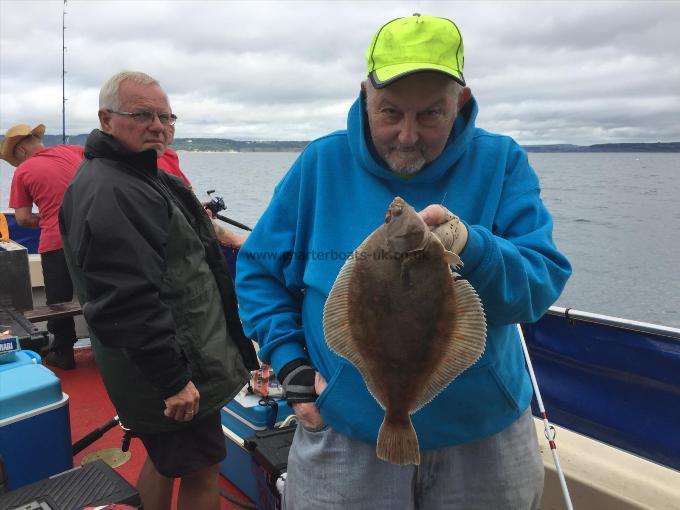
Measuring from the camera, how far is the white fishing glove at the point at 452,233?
152 cm

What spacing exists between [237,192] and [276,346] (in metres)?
30.5

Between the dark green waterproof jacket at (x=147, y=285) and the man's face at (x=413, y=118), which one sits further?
the dark green waterproof jacket at (x=147, y=285)

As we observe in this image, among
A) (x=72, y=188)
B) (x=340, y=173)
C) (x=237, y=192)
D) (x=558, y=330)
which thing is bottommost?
(x=237, y=192)

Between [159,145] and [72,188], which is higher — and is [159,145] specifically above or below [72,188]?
above

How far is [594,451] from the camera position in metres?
3.12

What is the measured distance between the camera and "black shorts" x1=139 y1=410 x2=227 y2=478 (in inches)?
106

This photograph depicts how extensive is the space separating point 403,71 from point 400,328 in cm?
79

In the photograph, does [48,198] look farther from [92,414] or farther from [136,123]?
[136,123]

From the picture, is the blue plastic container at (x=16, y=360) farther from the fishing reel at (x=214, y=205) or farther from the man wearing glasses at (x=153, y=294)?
the fishing reel at (x=214, y=205)

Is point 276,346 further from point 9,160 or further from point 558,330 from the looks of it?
point 9,160

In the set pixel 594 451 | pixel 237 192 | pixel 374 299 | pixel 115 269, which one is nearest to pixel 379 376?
pixel 374 299

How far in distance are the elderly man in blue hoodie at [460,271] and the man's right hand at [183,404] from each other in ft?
2.20

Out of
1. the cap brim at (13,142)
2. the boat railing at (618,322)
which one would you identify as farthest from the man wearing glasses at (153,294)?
the cap brim at (13,142)

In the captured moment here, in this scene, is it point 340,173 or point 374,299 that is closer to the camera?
point 374,299
